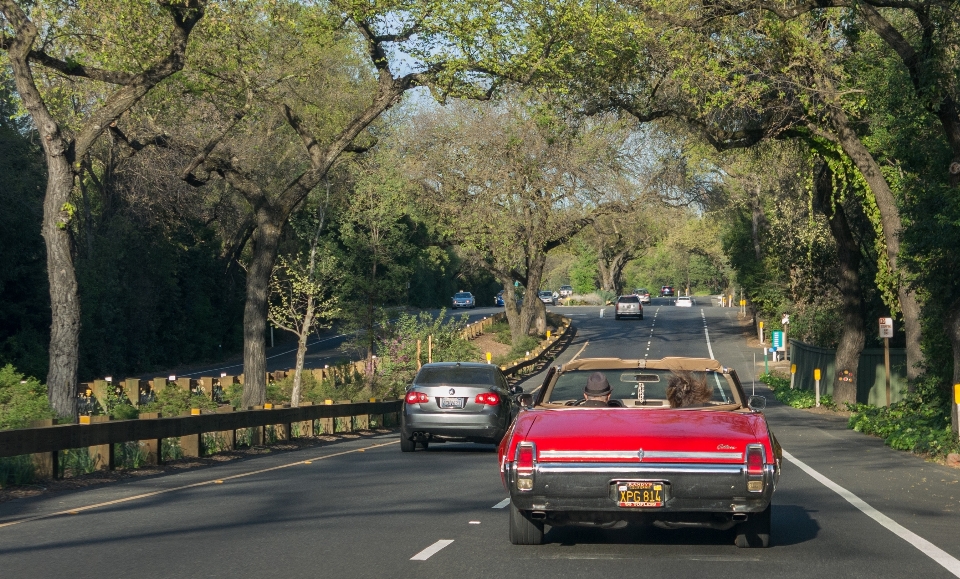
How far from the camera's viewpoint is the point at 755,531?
31.2 feet

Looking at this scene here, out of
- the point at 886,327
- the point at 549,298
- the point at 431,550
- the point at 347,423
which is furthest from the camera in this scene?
the point at 549,298

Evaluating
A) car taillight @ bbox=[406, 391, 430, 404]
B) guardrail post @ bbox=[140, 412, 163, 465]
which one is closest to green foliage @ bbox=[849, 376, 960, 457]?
car taillight @ bbox=[406, 391, 430, 404]

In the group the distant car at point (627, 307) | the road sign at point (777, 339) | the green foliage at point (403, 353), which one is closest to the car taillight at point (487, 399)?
the green foliage at point (403, 353)

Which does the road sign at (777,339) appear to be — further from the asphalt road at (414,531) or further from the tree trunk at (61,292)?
the tree trunk at (61,292)

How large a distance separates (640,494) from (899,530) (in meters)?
3.51

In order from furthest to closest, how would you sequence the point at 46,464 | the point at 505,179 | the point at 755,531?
1. the point at 505,179
2. the point at 46,464
3. the point at 755,531

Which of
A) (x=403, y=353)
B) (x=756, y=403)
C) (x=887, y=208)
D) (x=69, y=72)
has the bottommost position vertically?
(x=403, y=353)

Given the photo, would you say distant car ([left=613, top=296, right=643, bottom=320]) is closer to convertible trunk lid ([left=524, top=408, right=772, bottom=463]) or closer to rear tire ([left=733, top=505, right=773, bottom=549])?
rear tire ([left=733, top=505, right=773, bottom=549])

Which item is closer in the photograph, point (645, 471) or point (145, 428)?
point (645, 471)

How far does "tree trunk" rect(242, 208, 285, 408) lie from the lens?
29469 millimetres

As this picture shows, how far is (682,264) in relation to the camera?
583 ft

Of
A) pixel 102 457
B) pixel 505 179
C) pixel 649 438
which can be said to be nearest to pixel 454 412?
pixel 102 457

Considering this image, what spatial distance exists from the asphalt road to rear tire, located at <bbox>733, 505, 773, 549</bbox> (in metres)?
0.10

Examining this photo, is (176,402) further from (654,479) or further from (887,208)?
(654,479)
